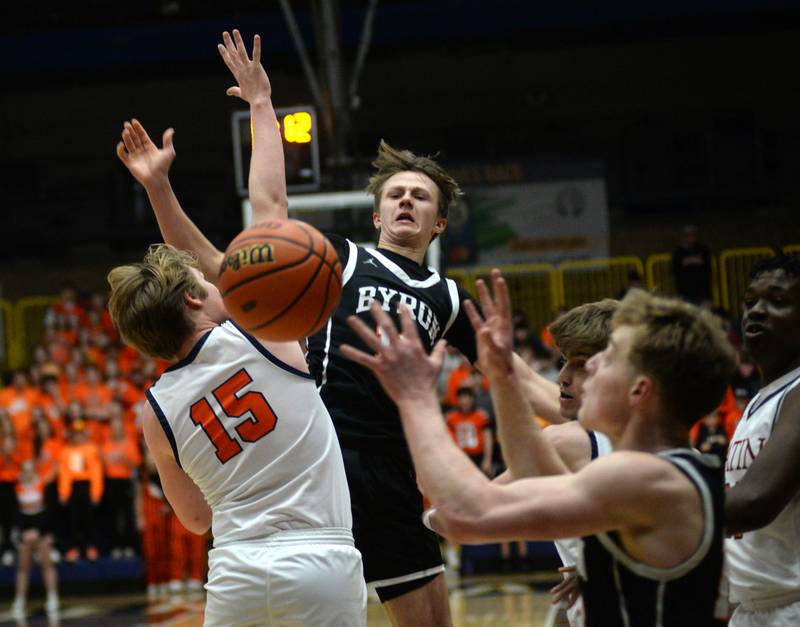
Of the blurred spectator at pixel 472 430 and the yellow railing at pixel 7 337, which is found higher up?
the yellow railing at pixel 7 337

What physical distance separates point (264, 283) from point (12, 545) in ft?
36.1

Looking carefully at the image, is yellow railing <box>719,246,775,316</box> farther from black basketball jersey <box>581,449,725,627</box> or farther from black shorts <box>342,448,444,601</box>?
black basketball jersey <box>581,449,725,627</box>

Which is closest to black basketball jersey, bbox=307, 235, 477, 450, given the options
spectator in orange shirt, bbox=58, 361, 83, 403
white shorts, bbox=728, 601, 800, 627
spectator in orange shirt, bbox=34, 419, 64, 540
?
white shorts, bbox=728, 601, 800, 627

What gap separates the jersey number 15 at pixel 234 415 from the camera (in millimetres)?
3518

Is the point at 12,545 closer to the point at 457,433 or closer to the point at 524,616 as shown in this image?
the point at 457,433

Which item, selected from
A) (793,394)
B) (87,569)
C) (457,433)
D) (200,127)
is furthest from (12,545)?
(793,394)

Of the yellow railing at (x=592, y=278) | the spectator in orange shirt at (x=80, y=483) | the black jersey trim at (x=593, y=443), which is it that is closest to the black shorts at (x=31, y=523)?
the spectator in orange shirt at (x=80, y=483)

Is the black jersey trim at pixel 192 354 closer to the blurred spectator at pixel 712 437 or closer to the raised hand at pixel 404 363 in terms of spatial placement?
the raised hand at pixel 404 363

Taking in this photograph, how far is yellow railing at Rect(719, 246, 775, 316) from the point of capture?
15.7m

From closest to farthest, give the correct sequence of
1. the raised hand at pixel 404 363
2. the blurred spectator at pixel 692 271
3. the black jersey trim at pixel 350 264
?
the raised hand at pixel 404 363 → the black jersey trim at pixel 350 264 → the blurred spectator at pixel 692 271

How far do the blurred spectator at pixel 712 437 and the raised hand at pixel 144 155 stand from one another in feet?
24.1

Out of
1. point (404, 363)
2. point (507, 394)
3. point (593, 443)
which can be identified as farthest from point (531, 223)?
point (404, 363)

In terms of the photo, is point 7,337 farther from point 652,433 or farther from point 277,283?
point 652,433

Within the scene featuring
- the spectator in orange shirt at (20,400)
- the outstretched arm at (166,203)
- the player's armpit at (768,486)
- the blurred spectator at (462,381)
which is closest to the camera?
the player's armpit at (768,486)
